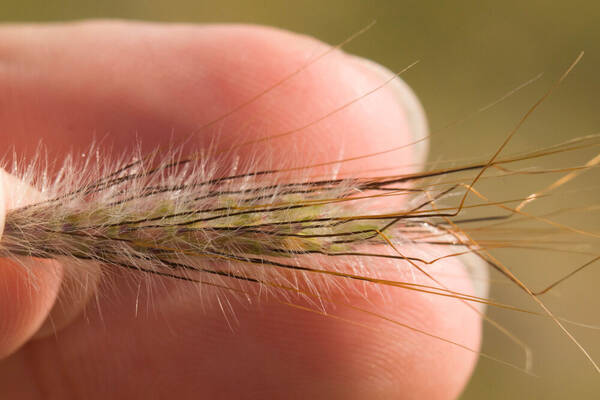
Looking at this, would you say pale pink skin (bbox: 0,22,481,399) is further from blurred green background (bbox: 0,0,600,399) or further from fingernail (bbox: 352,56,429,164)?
blurred green background (bbox: 0,0,600,399)

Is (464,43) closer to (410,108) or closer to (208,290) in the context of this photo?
(410,108)

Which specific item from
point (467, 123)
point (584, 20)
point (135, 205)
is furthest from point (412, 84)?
point (135, 205)

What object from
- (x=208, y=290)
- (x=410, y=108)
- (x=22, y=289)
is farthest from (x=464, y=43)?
(x=22, y=289)

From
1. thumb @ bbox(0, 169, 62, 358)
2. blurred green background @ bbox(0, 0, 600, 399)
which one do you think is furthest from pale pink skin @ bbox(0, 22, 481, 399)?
blurred green background @ bbox(0, 0, 600, 399)

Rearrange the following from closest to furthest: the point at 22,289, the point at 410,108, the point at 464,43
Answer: the point at 22,289
the point at 410,108
the point at 464,43

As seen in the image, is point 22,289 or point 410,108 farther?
point 410,108

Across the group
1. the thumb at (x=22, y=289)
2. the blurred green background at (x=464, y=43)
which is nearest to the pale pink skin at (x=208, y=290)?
the thumb at (x=22, y=289)

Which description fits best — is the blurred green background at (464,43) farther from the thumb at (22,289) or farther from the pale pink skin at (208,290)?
the thumb at (22,289)
